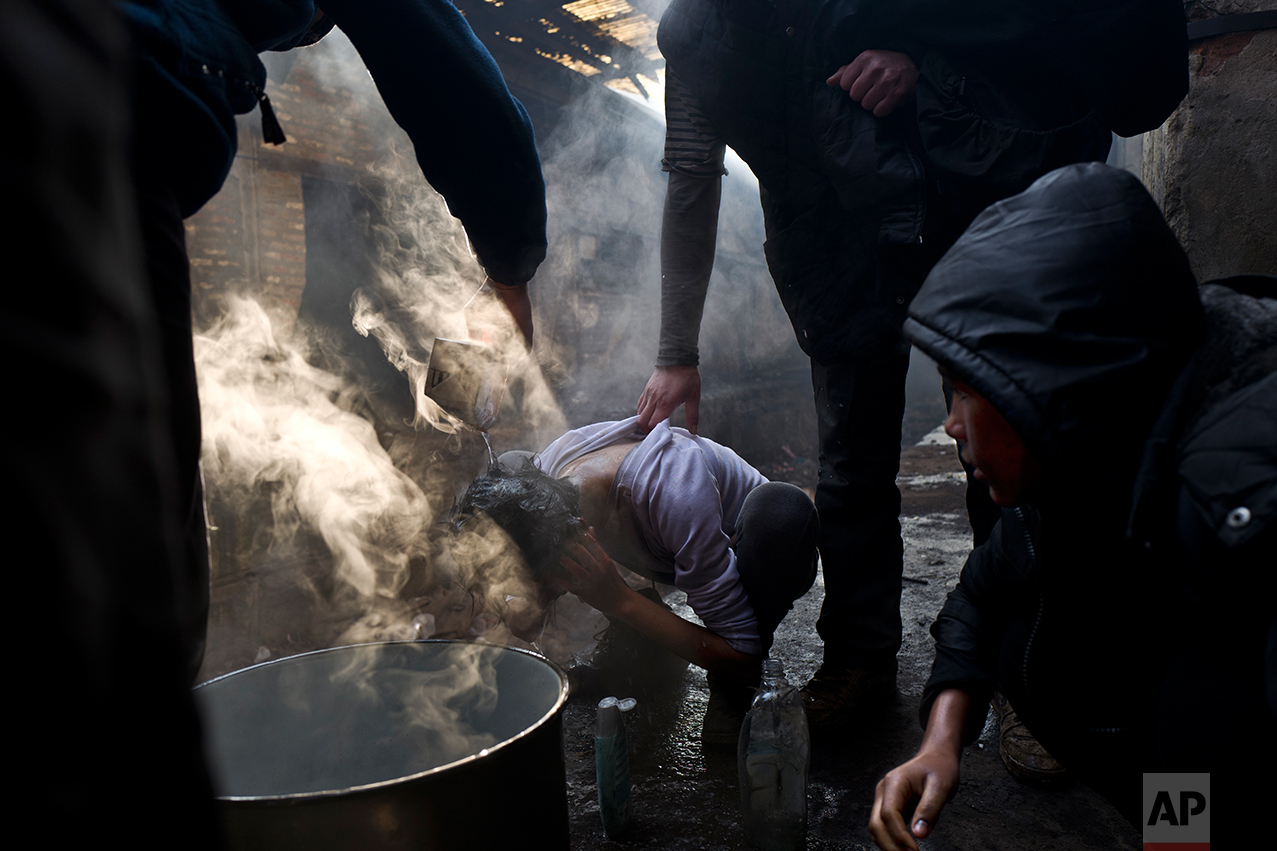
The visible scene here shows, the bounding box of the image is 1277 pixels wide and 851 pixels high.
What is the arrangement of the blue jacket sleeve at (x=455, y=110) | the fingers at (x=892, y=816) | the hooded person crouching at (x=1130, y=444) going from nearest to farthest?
Result: the hooded person crouching at (x=1130, y=444) < the fingers at (x=892, y=816) < the blue jacket sleeve at (x=455, y=110)

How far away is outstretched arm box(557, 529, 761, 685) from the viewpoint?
2.13m

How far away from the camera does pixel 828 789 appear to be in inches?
81.5

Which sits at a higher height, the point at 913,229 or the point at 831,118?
the point at 831,118

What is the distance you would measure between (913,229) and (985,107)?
1.14ft

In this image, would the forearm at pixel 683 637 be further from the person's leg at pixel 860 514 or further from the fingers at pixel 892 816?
the fingers at pixel 892 816

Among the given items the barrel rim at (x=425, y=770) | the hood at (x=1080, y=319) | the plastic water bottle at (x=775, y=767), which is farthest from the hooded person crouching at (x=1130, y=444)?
the barrel rim at (x=425, y=770)

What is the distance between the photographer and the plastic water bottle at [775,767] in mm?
1806

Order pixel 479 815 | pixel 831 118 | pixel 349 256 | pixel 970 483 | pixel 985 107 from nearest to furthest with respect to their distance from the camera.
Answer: pixel 479 815 < pixel 985 107 < pixel 831 118 < pixel 970 483 < pixel 349 256

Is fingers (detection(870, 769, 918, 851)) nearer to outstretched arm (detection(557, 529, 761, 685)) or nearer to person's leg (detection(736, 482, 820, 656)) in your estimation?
outstretched arm (detection(557, 529, 761, 685))

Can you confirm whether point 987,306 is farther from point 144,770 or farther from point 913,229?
point 144,770

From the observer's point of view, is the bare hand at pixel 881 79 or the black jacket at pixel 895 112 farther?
the bare hand at pixel 881 79

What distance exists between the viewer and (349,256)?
17.7ft

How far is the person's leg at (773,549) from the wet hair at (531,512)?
61 centimetres

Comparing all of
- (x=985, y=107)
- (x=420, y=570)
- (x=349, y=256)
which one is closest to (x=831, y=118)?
(x=985, y=107)
